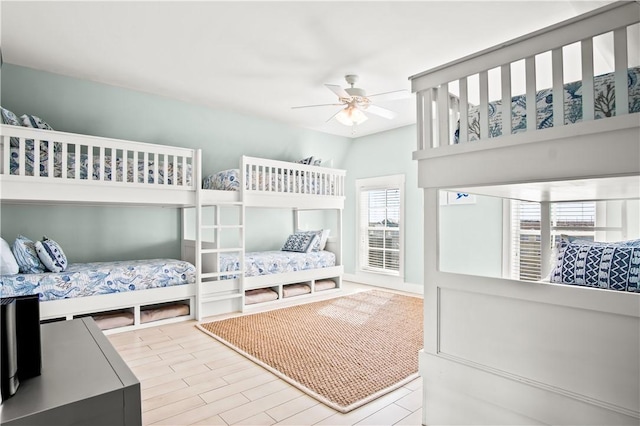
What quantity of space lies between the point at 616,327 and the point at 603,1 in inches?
77.0

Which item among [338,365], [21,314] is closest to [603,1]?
[338,365]

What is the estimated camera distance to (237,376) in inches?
93.7

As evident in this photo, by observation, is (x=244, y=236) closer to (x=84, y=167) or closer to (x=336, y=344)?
(x=84, y=167)

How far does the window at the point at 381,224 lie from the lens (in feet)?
18.2

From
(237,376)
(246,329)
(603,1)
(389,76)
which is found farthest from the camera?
(389,76)

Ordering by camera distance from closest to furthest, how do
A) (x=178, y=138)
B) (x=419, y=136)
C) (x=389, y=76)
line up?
(x=419, y=136)
(x=389, y=76)
(x=178, y=138)

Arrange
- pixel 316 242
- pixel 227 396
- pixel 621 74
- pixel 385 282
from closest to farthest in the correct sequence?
pixel 621 74 < pixel 227 396 < pixel 316 242 < pixel 385 282

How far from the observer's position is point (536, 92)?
1479 millimetres

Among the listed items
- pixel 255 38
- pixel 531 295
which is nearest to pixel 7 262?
pixel 255 38

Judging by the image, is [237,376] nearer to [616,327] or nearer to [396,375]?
[396,375]

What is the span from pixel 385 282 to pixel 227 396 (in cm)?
385

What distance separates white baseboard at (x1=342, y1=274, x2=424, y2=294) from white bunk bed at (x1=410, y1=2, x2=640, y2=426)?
3.56 meters

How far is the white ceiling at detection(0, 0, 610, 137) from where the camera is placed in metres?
2.51

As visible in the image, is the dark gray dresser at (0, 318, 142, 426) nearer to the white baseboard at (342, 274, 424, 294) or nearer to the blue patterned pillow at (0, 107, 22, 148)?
the blue patterned pillow at (0, 107, 22, 148)
